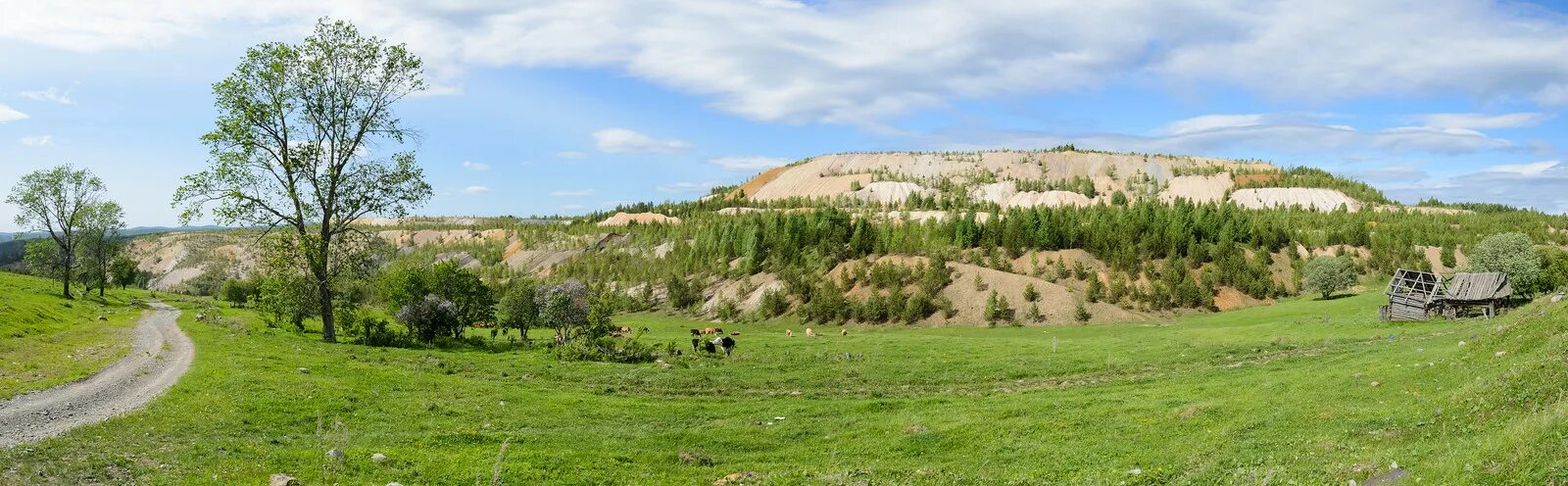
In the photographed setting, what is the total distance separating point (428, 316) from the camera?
142 ft

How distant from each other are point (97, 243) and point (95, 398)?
82473 mm

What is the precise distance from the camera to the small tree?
6831 cm

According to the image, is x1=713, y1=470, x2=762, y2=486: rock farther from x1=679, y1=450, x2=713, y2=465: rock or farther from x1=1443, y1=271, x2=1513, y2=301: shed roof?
x1=1443, y1=271, x2=1513, y2=301: shed roof

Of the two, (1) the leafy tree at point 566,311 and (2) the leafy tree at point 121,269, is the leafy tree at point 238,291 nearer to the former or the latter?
(2) the leafy tree at point 121,269

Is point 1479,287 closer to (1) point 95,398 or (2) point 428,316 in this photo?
(2) point 428,316

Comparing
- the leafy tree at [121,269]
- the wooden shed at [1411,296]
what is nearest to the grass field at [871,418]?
the wooden shed at [1411,296]

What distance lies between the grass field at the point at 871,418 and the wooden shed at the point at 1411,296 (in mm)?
9923

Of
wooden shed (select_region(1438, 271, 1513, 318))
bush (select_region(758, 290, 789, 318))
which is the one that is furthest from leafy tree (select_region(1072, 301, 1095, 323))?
bush (select_region(758, 290, 789, 318))

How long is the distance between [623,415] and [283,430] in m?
8.92

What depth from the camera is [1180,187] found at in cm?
16525

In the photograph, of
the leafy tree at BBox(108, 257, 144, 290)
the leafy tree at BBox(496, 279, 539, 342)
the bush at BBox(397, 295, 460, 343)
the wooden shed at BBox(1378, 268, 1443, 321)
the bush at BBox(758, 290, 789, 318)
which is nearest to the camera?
the bush at BBox(397, 295, 460, 343)

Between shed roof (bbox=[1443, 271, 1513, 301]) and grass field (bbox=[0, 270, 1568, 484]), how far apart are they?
10.5m

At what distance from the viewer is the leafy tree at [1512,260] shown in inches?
1932

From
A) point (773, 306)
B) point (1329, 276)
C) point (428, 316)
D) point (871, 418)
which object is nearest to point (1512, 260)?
point (1329, 276)
